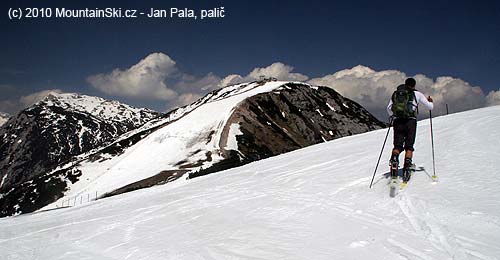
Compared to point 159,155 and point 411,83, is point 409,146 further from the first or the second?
point 159,155

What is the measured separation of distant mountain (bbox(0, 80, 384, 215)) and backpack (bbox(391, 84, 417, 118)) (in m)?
72.2

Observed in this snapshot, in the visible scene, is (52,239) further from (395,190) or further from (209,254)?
(395,190)

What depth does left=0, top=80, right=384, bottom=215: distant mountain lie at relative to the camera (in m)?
99.4

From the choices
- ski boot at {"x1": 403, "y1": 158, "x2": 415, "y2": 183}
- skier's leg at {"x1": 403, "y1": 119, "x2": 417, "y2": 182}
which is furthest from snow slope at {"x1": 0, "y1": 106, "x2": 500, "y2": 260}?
skier's leg at {"x1": 403, "y1": 119, "x2": 417, "y2": 182}

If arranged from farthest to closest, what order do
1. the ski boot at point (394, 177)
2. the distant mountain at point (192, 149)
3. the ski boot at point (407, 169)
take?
the distant mountain at point (192, 149) → the ski boot at point (407, 169) → the ski boot at point (394, 177)

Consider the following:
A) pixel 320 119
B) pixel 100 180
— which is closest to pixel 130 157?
pixel 100 180

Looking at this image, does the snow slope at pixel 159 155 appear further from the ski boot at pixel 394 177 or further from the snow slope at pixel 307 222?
the ski boot at pixel 394 177

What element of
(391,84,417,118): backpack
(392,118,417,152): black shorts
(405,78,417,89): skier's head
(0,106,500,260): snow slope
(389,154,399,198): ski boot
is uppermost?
(405,78,417,89): skier's head

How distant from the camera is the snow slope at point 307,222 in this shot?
266 inches

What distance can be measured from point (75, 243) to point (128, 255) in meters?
2.37

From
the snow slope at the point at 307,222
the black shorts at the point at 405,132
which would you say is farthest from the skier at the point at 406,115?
the snow slope at the point at 307,222

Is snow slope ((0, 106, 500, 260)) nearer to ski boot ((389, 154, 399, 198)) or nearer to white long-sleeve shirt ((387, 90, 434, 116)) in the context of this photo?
ski boot ((389, 154, 399, 198))

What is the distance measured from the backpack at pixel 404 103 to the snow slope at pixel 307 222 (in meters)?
2.17

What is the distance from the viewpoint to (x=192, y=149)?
111 meters
